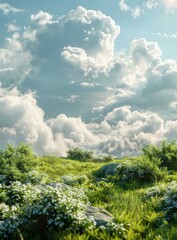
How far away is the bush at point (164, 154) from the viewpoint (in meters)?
30.2

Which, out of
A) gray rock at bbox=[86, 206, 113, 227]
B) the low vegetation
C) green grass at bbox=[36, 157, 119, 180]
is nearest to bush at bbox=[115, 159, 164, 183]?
the low vegetation

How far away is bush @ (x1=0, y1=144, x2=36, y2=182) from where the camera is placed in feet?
81.8

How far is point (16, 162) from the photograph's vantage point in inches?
1049

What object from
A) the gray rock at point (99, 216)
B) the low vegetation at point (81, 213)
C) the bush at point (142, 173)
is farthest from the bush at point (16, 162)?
the gray rock at point (99, 216)

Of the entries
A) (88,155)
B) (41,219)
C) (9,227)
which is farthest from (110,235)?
(88,155)

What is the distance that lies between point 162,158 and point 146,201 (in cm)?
1247

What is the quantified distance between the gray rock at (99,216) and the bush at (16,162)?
10.5m

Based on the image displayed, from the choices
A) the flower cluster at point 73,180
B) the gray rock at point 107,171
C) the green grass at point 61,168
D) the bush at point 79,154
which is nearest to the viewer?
the flower cluster at point 73,180

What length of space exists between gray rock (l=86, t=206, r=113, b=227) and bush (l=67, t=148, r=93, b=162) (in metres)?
30.4

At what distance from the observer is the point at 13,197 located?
53.5 feet

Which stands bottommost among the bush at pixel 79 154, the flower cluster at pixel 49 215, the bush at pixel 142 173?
the flower cluster at pixel 49 215

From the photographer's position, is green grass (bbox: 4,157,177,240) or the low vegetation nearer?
green grass (bbox: 4,157,177,240)

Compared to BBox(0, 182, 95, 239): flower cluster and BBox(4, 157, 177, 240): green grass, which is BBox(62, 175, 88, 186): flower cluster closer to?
BBox(4, 157, 177, 240): green grass

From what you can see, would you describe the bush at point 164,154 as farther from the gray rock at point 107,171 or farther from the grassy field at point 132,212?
the grassy field at point 132,212
